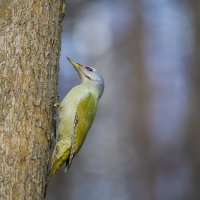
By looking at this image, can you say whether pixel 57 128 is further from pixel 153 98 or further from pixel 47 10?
pixel 153 98

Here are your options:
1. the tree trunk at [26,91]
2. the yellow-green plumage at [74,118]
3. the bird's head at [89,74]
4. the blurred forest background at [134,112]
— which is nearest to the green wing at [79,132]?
the yellow-green plumage at [74,118]

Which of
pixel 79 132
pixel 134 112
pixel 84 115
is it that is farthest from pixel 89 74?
pixel 134 112

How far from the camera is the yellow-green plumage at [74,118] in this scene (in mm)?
5711

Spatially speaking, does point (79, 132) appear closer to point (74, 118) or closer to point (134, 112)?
point (74, 118)

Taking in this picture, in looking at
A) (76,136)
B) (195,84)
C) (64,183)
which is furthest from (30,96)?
(64,183)

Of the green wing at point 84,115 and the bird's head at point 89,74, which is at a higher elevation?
the bird's head at point 89,74

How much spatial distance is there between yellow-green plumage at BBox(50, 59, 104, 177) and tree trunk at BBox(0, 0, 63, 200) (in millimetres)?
658

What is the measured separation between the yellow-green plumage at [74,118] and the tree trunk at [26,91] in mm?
658

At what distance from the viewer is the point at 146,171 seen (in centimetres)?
1531

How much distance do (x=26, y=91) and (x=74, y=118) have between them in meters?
1.07

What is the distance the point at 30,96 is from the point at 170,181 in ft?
32.2

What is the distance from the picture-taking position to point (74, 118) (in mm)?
5891

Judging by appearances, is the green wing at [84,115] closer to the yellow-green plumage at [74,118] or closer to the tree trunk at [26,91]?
the yellow-green plumage at [74,118]

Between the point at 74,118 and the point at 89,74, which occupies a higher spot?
the point at 89,74
